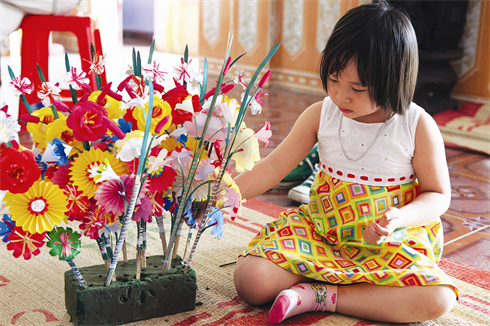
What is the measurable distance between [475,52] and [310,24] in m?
1.06

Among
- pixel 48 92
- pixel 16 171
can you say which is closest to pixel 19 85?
pixel 48 92

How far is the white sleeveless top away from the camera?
0.93 meters

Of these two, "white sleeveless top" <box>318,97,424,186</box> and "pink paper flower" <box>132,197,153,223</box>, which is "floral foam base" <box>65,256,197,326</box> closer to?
"pink paper flower" <box>132,197,153,223</box>

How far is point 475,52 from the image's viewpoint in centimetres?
273

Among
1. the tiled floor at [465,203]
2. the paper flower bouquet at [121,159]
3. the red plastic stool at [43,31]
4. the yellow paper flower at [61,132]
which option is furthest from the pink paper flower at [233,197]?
the red plastic stool at [43,31]

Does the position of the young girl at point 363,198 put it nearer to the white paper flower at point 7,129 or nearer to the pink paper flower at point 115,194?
the pink paper flower at point 115,194

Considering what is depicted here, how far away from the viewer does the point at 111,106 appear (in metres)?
0.70

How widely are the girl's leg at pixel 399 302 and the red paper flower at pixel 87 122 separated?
0.50 meters

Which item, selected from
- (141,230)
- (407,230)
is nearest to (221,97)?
(141,230)

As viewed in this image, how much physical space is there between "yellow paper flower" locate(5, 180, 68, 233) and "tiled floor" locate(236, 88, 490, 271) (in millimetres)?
877

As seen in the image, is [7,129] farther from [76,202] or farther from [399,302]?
[399,302]

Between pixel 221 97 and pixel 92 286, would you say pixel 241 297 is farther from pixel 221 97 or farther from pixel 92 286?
pixel 221 97

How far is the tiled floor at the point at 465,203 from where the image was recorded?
3.86 feet

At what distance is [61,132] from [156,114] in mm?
126
